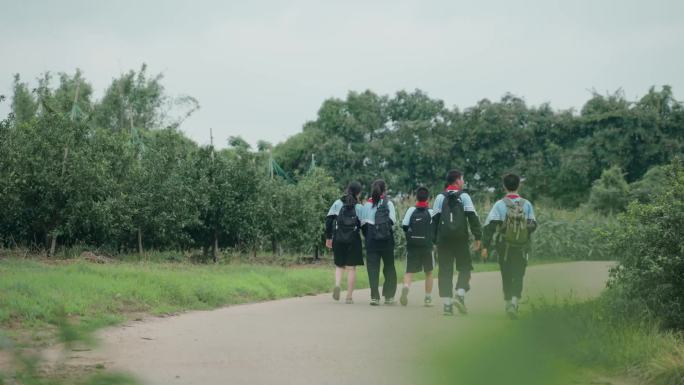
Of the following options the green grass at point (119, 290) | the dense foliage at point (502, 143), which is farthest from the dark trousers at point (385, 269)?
the dense foliage at point (502, 143)

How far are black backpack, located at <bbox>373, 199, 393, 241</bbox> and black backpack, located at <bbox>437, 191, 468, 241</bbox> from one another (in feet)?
5.94

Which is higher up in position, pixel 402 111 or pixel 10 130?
pixel 402 111

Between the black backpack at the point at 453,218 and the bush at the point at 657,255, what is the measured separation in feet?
9.64

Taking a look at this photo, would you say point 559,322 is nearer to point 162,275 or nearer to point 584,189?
point 162,275

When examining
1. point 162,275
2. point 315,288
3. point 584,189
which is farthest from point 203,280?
point 584,189

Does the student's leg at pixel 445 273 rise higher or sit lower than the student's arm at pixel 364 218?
lower

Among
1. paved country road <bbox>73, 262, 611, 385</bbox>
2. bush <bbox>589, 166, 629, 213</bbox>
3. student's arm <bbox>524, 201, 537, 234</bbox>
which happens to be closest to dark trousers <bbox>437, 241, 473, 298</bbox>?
paved country road <bbox>73, 262, 611, 385</bbox>

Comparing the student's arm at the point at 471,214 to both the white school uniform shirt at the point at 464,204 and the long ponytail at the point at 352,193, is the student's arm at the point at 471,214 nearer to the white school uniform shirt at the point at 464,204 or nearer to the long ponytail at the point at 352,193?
the white school uniform shirt at the point at 464,204

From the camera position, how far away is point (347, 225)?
14.7m

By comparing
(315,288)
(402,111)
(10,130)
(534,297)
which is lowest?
(315,288)

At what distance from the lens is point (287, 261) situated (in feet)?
86.0

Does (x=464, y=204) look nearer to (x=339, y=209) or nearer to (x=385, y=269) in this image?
(x=385, y=269)

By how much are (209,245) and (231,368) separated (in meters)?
18.0

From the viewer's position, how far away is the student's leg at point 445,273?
478 inches
